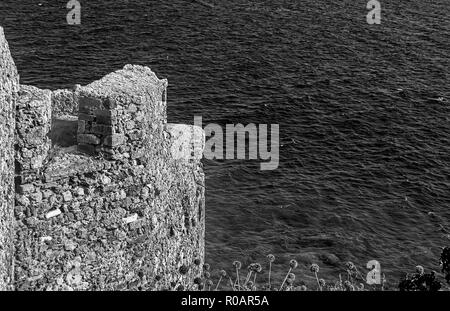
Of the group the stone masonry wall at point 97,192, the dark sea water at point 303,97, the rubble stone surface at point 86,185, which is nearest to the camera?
the rubble stone surface at point 86,185

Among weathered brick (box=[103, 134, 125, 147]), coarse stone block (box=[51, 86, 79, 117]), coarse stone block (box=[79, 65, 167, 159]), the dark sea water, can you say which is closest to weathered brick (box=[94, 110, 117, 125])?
coarse stone block (box=[79, 65, 167, 159])

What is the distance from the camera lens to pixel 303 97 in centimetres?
7650

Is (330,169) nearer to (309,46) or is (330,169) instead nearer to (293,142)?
(293,142)

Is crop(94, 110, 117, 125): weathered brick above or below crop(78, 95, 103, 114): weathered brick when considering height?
below

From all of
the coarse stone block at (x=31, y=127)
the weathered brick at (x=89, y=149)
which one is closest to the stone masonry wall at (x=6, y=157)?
the coarse stone block at (x=31, y=127)

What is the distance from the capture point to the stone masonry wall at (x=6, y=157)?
1856 centimetres

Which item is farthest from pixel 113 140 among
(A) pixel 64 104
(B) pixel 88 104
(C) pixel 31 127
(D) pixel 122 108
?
(A) pixel 64 104

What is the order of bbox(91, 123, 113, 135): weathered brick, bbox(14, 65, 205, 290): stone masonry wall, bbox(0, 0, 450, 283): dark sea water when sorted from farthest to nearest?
bbox(0, 0, 450, 283): dark sea water
bbox(91, 123, 113, 135): weathered brick
bbox(14, 65, 205, 290): stone masonry wall

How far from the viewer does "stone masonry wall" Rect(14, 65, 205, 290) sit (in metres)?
20.5

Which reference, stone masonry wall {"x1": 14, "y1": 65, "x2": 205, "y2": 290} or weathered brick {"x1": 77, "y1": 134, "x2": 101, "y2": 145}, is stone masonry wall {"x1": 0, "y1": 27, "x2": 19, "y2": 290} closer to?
stone masonry wall {"x1": 14, "y1": 65, "x2": 205, "y2": 290}

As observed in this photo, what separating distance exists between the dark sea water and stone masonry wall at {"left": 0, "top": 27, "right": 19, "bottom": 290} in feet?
104

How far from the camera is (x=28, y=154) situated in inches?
792

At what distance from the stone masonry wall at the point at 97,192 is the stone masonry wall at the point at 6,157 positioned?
1.55ft

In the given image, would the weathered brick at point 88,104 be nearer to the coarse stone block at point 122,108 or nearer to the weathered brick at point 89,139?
the coarse stone block at point 122,108
